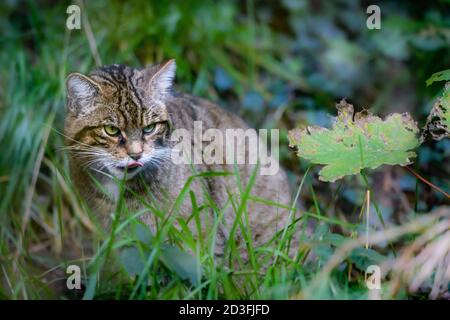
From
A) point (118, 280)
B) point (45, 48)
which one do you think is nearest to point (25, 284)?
point (118, 280)

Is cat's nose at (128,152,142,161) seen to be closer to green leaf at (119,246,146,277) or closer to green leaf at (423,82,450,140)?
green leaf at (119,246,146,277)

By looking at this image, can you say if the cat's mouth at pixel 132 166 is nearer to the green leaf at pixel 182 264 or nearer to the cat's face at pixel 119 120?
the cat's face at pixel 119 120

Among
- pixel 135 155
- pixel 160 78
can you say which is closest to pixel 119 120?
pixel 135 155

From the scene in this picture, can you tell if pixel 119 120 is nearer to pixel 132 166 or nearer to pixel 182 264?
pixel 132 166

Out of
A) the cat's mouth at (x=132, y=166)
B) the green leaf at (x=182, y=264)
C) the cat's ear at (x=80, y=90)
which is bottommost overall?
the green leaf at (x=182, y=264)

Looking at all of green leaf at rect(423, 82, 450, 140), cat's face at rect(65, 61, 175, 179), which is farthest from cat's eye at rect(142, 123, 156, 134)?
green leaf at rect(423, 82, 450, 140)

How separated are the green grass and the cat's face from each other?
17 centimetres

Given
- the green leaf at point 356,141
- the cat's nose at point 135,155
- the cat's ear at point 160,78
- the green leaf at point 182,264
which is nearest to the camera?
the green leaf at point 182,264

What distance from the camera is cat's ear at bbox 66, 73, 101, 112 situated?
10.1 ft

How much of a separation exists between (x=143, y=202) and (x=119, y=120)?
0.45m

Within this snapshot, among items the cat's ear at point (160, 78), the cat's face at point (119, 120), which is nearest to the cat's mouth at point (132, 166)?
the cat's face at point (119, 120)

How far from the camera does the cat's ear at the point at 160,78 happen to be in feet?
10.5

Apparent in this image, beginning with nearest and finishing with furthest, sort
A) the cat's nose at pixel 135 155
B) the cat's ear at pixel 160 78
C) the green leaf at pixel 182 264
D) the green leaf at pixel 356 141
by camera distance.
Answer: the green leaf at pixel 182 264 → the green leaf at pixel 356 141 → the cat's nose at pixel 135 155 → the cat's ear at pixel 160 78

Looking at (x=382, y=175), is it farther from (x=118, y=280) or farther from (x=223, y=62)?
(x=118, y=280)
